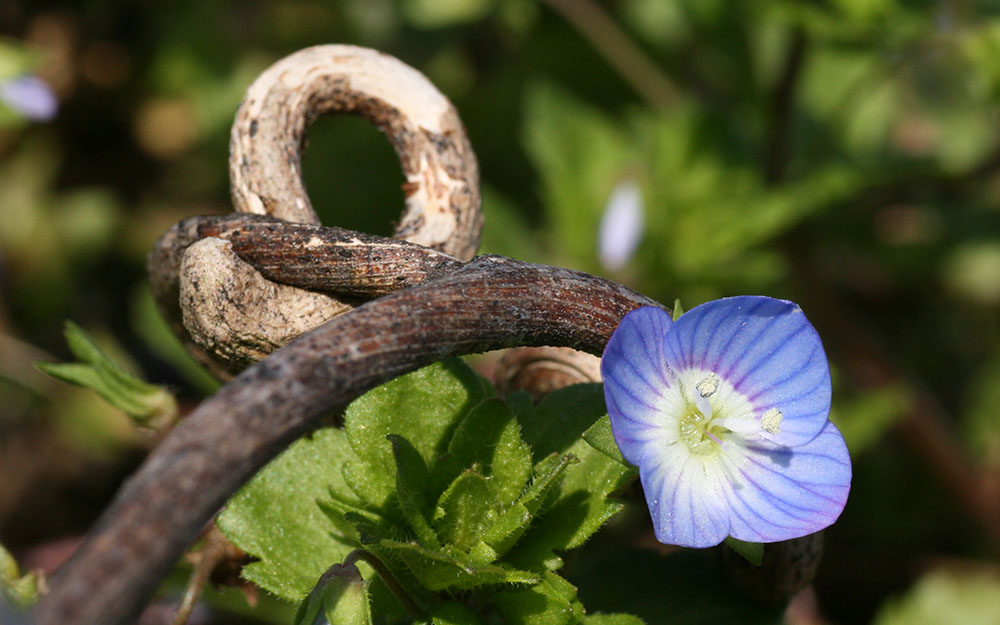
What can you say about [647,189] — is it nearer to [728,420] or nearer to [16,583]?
[728,420]

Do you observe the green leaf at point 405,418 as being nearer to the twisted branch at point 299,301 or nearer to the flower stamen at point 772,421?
the twisted branch at point 299,301

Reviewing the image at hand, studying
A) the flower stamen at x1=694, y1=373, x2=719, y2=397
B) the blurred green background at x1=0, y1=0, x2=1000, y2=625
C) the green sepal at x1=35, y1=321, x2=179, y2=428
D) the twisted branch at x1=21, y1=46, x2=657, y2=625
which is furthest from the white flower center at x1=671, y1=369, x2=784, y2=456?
the blurred green background at x1=0, y1=0, x2=1000, y2=625

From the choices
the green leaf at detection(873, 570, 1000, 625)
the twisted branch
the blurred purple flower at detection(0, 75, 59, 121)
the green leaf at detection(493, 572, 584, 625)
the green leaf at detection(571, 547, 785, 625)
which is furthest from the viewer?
the green leaf at detection(873, 570, 1000, 625)

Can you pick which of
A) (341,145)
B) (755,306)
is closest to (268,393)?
(755,306)

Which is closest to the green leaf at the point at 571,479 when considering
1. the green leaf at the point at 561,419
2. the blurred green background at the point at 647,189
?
the green leaf at the point at 561,419

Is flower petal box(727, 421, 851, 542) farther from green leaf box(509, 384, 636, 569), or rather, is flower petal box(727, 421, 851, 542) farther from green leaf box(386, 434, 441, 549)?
green leaf box(386, 434, 441, 549)

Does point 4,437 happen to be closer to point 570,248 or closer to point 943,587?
point 570,248
